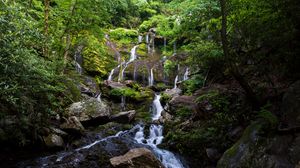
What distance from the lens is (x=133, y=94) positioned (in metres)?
18.2

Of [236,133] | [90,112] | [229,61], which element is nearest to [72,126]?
[90,112]

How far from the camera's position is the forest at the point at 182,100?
6.55 metres

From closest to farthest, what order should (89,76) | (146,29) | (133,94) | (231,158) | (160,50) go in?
(231,158), (133,94), (89,76), (160,50), (146,29)

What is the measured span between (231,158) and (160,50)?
2128cm

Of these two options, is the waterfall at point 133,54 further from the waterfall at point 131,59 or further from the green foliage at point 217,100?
the green foliage at point 217,100

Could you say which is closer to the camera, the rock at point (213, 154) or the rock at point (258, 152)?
the rock at point (258, 152)

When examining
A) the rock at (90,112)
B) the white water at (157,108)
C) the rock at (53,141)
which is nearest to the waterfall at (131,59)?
the white water at (157,108)

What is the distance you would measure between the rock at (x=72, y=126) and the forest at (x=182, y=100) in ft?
0.18

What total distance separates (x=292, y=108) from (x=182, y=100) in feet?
20.8

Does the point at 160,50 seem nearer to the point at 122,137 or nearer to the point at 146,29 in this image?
the point at 146,29

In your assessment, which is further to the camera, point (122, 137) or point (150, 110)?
point (150, 110)

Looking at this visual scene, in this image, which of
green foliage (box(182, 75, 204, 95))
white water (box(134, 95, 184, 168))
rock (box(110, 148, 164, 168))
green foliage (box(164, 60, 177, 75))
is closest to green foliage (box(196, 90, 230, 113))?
green foliage (box(164, 60, 177, 75))

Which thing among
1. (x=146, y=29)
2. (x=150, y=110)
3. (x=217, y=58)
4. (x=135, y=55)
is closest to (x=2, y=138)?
(x=217, y=58)

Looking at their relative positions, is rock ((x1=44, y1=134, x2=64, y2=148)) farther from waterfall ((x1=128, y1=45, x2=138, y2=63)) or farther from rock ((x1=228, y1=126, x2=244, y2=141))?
waterfall ((x1=128, y1=45, x2=138, y2=63))
